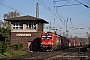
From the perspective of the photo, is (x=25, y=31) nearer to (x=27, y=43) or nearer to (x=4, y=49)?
(x=27, y=43)

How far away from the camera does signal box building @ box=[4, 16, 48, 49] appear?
4609 centimetres

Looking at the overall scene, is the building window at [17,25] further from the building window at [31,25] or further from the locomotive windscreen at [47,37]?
the locomotive windscreen at [47,37]

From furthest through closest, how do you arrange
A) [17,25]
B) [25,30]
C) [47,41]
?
[17,25] → [25,30] → [47,41]

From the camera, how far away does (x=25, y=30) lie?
46469 mm

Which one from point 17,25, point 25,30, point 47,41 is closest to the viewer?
point 47,41

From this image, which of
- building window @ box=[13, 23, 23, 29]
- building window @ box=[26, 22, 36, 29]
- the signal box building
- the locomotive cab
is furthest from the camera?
building window @ box=[13, 23, 23, 29]

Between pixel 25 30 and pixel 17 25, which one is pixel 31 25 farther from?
pixel 17 25

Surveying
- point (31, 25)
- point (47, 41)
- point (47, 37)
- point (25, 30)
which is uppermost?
point (31, 25)

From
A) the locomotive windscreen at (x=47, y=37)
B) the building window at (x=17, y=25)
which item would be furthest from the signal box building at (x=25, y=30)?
the locomotive windscreen at (x=47, y=37)

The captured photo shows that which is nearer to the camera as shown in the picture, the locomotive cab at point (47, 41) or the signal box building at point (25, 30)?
the locomotive cab at point (47, 41)

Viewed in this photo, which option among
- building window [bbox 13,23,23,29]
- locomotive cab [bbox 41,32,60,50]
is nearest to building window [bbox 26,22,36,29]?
building window [bbox 13,23,23,29]

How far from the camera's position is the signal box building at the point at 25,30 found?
46094mm

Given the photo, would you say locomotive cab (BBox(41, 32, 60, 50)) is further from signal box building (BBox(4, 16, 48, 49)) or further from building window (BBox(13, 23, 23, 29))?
building window (BBox(13, 23, 23, 29))

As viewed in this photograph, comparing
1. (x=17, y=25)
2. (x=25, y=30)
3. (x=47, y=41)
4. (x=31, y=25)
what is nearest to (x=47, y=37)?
(x=47, y=41)
